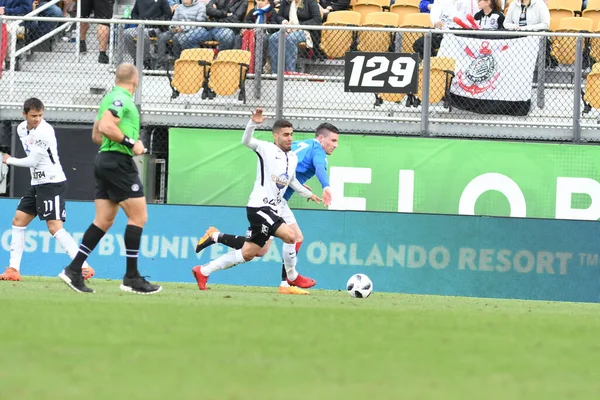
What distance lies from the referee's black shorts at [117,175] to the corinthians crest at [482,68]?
7.39 m

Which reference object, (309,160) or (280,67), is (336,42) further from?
(309,160)

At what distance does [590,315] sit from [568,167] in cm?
628

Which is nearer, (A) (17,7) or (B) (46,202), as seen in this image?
(B) (46,202)

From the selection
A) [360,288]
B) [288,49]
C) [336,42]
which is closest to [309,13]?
[336,42]

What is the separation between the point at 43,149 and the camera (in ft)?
44.4

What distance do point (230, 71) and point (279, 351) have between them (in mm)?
10911

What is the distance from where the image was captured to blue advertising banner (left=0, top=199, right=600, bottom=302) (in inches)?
628

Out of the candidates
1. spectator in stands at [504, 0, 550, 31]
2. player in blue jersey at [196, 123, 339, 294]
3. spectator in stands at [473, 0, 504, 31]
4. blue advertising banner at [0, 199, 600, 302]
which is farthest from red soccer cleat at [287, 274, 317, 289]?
spectator in stands at [504, 0, 550, 31]

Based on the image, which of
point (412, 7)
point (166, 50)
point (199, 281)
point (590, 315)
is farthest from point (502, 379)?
point (412, 7)

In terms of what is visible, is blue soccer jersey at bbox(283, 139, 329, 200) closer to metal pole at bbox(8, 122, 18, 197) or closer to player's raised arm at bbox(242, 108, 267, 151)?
player's raised arm at bbox(242, 108, 267, 151)

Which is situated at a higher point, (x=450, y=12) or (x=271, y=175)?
(x=450, y=12)

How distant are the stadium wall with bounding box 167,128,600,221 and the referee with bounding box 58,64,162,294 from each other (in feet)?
20.6

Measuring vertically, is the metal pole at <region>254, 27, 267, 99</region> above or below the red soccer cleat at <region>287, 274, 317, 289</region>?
above

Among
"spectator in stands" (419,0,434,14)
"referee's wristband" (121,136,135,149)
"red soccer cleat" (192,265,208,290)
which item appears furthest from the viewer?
"spectator in stands" (419,0,434,14)
